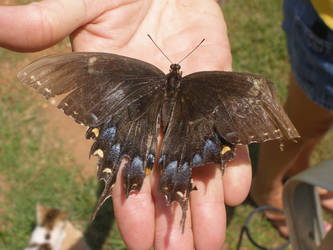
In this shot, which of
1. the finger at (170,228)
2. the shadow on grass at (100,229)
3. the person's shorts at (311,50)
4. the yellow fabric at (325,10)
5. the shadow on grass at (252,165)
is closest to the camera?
the finger at (170,228)

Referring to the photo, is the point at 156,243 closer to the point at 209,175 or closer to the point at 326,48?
the point at 209,175

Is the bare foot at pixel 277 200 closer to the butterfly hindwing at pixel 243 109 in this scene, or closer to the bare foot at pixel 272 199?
the bare foot at pixel 272 199

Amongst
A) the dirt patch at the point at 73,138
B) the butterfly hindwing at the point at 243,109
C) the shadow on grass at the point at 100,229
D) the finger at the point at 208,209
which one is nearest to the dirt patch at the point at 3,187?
the dirt patch at the point at 73,138

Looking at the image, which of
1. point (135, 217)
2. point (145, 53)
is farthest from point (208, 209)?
point (145, 53)

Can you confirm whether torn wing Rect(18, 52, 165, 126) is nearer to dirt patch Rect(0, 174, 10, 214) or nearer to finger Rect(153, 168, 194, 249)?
finger Rect(153, 168, 194, 249)

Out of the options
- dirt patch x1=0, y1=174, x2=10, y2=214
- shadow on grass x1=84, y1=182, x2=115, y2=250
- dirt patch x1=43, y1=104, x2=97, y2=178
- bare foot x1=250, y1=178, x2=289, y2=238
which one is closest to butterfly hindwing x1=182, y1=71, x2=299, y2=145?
bare foot x1=250, y1=178, x2=289, y2=238

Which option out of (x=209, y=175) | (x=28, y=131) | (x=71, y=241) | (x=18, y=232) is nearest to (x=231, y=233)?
(x=71, y=241)

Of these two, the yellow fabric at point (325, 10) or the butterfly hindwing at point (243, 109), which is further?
the yellow fabric at point (325, 10)
